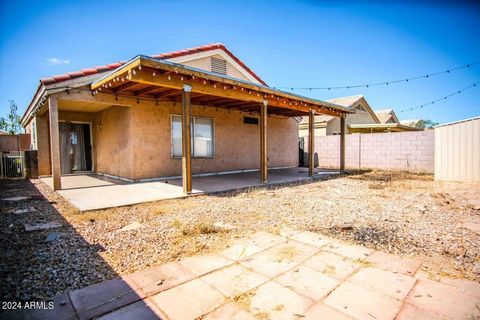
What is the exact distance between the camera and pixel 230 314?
167cm

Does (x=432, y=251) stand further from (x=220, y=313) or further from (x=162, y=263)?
(x=162, y=263)

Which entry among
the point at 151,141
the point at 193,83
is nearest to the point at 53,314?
the point at 193,83

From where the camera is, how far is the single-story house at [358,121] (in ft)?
52.5

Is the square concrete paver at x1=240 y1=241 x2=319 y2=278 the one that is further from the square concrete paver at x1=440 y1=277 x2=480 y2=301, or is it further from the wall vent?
the wall vent

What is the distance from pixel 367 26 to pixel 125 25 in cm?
791

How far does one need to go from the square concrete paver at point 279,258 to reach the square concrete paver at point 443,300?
3.10 feet

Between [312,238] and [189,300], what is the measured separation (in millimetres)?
1788

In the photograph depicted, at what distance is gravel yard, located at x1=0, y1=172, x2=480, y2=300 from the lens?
231cm

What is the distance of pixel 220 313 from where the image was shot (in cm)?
169

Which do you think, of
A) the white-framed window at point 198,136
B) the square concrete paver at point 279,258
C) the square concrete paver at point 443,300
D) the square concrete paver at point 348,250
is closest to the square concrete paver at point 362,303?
the square concrete paver at point 443,300

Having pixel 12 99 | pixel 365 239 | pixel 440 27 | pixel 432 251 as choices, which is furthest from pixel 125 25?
pixel 12 99

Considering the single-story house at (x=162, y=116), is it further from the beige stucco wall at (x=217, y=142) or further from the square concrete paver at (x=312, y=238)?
the square concrete paver at (x=312, y=238)

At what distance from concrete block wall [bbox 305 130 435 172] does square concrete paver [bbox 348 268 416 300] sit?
10843 mm

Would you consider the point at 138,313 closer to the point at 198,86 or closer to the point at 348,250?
the point at 348,250
